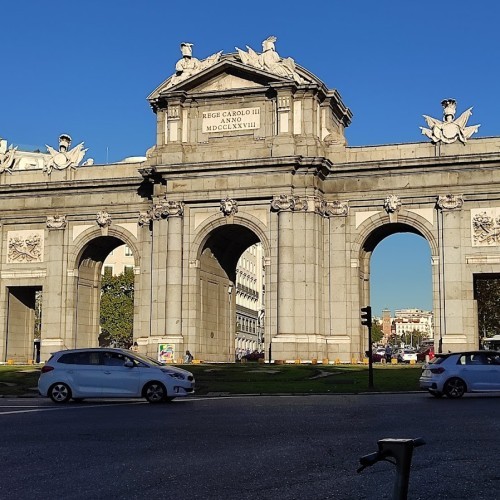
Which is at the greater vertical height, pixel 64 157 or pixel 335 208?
pixel 64 157

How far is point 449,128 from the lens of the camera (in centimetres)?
5375

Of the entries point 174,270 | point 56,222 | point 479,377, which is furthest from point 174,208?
point 479,377

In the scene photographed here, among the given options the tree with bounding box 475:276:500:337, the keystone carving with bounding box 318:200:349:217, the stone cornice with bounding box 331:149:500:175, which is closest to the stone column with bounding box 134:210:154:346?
the keystone carving with bounding box 318:200:349:217

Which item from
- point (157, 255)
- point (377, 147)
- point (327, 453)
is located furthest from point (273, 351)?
point (327, 453)

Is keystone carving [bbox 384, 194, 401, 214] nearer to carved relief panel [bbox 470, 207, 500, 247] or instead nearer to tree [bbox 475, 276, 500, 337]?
carved relief panel [bbox 470, 207, 500, 247]

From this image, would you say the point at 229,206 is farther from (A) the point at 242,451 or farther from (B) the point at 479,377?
(A) the point at 242,451

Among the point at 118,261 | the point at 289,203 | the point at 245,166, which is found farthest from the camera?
the point at 118,261

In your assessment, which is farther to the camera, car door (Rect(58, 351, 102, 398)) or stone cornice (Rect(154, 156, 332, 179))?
stone cornice (Rect(154, 156, 332, 179))

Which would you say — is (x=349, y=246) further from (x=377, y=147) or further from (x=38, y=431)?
(x=38, y=431)

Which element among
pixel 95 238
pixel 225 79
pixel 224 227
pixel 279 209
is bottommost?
pixel 95 238

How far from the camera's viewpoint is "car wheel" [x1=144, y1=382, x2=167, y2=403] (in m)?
26.5

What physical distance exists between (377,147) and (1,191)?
26.9 metres

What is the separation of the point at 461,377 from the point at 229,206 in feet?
92.5

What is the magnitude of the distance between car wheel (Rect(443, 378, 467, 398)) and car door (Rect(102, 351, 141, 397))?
32.8 feet
